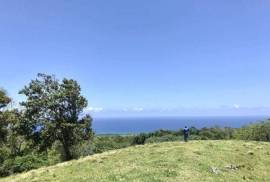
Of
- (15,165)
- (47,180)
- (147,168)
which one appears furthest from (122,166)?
(15,165)

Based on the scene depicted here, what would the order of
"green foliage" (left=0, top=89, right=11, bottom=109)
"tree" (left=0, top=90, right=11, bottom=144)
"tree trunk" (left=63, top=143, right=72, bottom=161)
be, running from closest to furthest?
"tree trunk" (left=63, top=143, right=72, bottom=161)
"tree" (left=0, top=90, right=11, bottom=144)
"green foliage" (left=0, top=89, right=11, bottom=109)

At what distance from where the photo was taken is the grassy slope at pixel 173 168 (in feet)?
77.0

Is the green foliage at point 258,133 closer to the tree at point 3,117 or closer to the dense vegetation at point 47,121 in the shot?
the dense vegetation at point 47,121

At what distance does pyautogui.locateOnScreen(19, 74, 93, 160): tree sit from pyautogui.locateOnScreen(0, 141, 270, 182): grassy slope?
18.8 metres

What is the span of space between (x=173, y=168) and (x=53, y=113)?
1179 inches

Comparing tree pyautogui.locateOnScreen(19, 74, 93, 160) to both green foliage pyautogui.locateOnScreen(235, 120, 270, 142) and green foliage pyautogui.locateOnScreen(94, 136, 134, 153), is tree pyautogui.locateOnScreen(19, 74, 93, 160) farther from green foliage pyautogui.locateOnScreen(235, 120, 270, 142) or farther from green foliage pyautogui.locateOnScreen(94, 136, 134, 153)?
green foliage pyautogui.locateOnScreen(235, 120, 270, 142)

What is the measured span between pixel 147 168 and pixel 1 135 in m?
40.1

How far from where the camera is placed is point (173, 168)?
25.2m

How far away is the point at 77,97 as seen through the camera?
171ft

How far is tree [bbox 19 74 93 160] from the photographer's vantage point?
50781 mm

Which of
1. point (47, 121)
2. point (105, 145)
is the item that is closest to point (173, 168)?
point (47, 121)

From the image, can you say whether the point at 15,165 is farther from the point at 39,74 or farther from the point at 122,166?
the point at 122,166

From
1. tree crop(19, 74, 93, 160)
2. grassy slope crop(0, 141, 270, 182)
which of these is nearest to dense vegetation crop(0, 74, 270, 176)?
tree crop(19, 74, 93, 160)

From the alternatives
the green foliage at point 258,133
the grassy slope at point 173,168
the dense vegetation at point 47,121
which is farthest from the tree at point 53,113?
the green foliage at point 258,133
